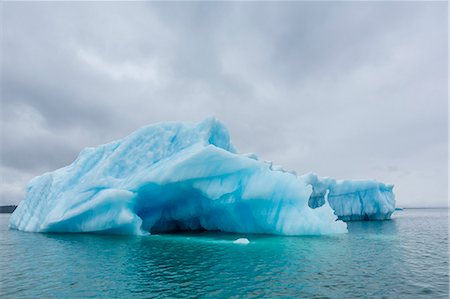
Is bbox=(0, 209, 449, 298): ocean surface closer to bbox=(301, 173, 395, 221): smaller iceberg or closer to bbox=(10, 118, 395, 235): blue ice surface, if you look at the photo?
bbox=(10, 118, 395, 235): blue ice surface

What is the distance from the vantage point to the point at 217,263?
1139cm

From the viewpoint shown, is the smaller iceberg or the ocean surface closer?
the ocean surface

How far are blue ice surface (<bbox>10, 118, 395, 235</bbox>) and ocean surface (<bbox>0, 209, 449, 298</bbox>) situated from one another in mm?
4891

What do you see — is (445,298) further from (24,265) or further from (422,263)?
(24,265)

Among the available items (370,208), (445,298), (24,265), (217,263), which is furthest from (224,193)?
(370,208)

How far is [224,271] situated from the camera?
1016 centimetres

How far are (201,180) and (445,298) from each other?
15.5 m

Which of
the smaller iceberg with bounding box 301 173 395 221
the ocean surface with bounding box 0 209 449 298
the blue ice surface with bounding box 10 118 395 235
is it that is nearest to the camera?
the ocean surface with bounding box 0 209 449 298

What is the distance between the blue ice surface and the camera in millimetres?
20328

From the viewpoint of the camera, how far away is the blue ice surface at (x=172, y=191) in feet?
66.7

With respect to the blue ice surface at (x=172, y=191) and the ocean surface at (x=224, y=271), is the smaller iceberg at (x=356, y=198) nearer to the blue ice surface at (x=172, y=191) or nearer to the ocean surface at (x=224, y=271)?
the blue ice surface at (x=172, y=191)

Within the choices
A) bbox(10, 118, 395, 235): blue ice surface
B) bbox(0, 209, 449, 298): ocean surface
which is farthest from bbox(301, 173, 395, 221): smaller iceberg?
bbox(0, 209, 449, 298): ocean surface

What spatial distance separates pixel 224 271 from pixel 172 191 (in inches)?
491

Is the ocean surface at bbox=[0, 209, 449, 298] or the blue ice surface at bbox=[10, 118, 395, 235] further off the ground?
the blue ice surface at bbox=[10, 118, 395, 235]
